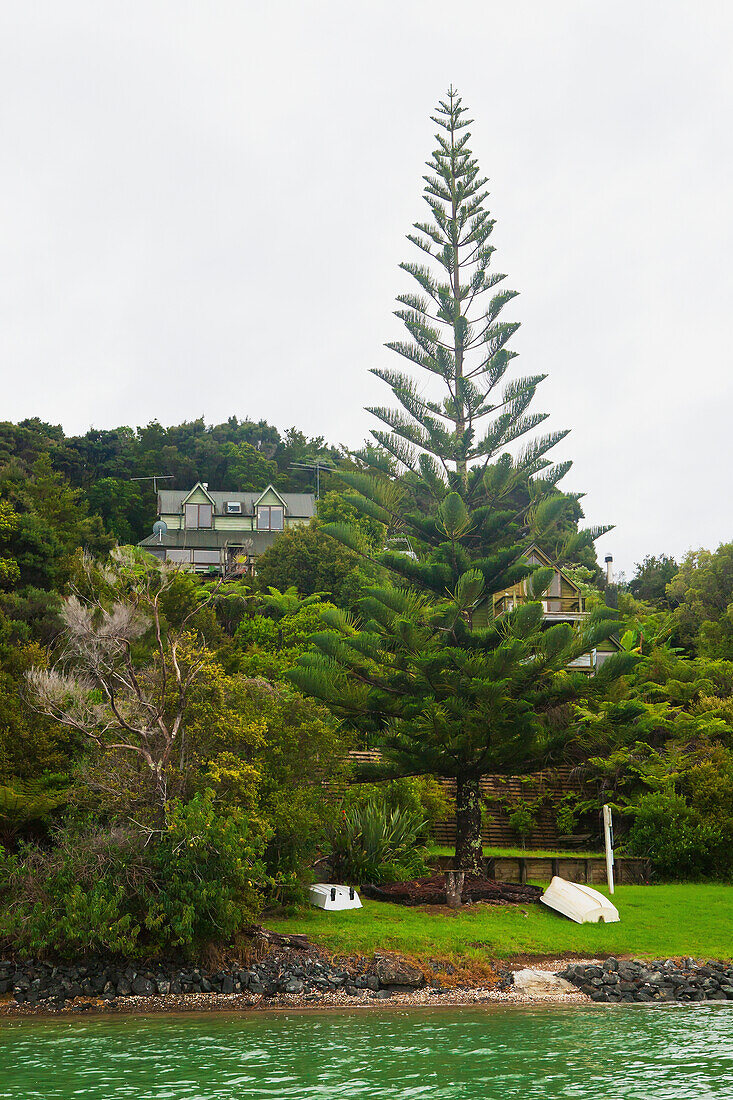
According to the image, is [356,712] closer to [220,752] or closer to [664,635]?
[220,752]

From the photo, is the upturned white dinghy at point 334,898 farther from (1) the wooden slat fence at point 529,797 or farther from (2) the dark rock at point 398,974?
(1) the wooden slat fence at point 529,797

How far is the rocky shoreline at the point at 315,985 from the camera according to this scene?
34.4 feet

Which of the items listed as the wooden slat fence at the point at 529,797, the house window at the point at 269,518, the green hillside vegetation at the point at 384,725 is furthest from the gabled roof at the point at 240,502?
the wooden slat fence at the point at 529,797

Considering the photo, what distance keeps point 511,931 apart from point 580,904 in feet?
3.89

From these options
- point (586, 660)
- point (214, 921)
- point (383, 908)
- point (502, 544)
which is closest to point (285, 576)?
point (586, 660)

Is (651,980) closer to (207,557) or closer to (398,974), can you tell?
(398,974)

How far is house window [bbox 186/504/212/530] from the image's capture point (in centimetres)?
4884

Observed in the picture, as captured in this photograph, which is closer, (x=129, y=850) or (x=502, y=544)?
(x=129, y=850)

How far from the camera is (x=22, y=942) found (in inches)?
420

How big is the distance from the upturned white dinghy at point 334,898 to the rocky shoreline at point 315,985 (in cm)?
168

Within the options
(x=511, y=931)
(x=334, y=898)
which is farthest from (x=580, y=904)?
(x=334, y=898)

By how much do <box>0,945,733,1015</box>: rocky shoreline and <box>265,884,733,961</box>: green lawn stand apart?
18.3 inches

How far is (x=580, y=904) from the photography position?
13.2m

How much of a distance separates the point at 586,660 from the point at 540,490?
1318cm
